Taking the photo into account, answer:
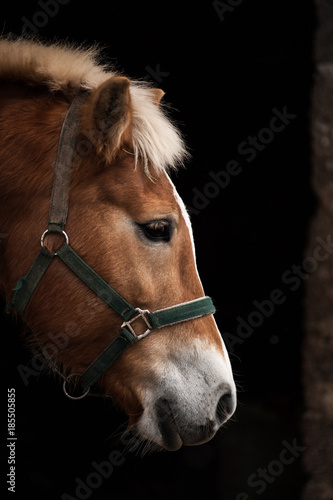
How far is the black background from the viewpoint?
8.82 feet

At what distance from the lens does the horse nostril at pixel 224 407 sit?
4.99ft

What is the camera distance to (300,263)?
111 inches

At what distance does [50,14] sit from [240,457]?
9.74ft

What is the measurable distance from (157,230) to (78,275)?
32 centimetres

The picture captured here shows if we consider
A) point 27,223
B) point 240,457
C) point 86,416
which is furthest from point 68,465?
point 27,223

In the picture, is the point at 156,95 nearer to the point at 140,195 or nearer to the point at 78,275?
the point at 140,195

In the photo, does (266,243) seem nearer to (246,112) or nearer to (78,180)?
(246,112)

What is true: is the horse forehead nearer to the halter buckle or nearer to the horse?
the horse

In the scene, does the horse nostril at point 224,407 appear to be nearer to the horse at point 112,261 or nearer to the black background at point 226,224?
the horse at point 112,261

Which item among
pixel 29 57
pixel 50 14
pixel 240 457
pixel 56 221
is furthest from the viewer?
pixel 240 457

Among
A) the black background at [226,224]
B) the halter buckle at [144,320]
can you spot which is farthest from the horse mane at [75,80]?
the black background at [226,224]

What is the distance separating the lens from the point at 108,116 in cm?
150

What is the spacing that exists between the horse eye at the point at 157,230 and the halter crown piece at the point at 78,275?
0.23m

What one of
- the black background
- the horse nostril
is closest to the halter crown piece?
the horse nostril
